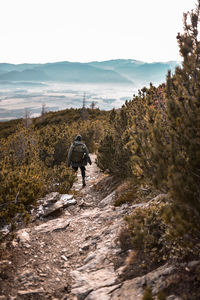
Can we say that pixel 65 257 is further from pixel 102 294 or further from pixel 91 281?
pixel 102 294

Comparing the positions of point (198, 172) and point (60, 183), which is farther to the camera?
point (60, 183)

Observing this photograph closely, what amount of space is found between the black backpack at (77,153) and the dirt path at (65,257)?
292cm

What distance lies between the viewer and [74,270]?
465 centimetres

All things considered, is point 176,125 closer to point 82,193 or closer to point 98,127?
point 82,193

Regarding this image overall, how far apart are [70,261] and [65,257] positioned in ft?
0.53

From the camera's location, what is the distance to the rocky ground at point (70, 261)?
12.2 feet

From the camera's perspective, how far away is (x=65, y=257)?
16.9 ft

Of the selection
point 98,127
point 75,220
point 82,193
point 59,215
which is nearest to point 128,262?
point 75,220

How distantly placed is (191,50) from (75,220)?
17.2 feet

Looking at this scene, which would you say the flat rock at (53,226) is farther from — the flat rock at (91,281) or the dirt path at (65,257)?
the flat rock at (91,281)

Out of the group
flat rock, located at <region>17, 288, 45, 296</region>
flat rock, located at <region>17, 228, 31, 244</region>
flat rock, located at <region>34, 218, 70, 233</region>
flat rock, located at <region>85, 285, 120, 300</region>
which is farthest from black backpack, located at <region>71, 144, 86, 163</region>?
flat rock, located at <region>85, 285, 120, 300</region>

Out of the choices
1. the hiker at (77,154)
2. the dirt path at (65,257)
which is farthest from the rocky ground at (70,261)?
the hiker at (77,154)

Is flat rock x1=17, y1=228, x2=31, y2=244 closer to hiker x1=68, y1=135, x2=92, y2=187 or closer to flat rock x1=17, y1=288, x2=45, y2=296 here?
flat rock x1=17, y1=288, x2=45, y2=296

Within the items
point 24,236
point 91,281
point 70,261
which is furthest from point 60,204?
point 91,281
